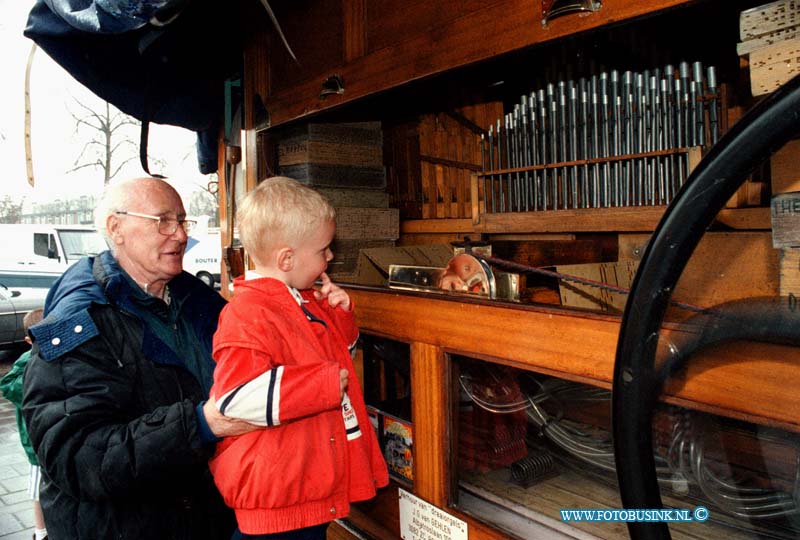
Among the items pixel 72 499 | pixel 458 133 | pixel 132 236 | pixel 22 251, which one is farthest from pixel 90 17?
pixel 22 251

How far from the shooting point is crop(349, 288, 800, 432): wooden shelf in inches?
38.0

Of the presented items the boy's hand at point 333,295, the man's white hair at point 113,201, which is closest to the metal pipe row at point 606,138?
the boy's hand at point 333,295

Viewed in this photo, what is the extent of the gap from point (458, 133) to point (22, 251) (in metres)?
10.6

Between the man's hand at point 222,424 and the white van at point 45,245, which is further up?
the white van at point 45,245

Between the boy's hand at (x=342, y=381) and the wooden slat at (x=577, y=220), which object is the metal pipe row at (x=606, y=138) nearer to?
the wooden slat at (x=577, y=220)

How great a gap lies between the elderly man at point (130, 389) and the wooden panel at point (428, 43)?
0.71 metres

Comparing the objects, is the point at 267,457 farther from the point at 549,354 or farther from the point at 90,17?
the point at 90,17

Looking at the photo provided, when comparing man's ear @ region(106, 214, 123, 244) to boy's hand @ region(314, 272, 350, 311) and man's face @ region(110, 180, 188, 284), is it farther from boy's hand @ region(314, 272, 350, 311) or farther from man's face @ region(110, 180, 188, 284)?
boy's hand @ region(314, 272, 350, 311)

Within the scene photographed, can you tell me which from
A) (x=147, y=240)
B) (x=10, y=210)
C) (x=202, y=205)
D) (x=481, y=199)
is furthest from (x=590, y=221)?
(x=202, y=205)

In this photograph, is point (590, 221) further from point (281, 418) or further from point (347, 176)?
point (281, 418)

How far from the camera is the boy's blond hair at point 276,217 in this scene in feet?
4.78

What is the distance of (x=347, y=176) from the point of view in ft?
8.59

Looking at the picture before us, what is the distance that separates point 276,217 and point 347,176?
1205 mm

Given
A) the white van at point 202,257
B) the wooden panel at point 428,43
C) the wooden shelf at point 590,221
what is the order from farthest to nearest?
the white van at point 202,257 → the wooden shelf at point 590,221 → the wooden panel at point 428,43
